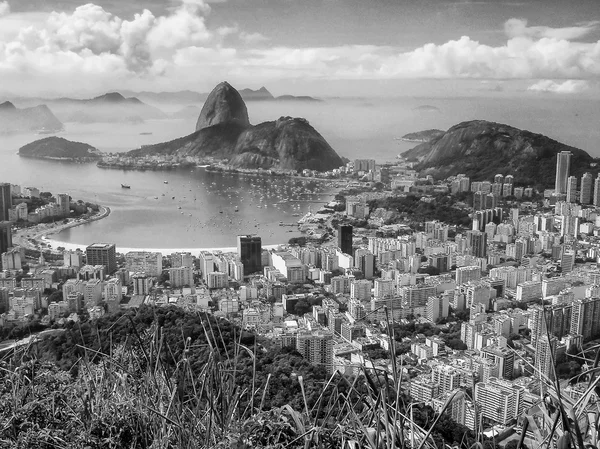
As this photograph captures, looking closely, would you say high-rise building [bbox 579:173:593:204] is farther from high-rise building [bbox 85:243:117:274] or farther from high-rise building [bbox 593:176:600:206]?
high-rise building [bbox 85:243:117:274]

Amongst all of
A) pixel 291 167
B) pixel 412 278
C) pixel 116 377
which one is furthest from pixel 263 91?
pixel 116 377

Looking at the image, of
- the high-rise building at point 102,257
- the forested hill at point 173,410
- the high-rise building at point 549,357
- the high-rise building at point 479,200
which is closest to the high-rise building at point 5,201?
the high-rise building at point 102,257

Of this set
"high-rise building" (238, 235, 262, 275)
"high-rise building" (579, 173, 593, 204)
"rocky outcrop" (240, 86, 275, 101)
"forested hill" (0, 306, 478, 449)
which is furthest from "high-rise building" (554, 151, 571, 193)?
"forested hill" (0, 306, 478, 449)

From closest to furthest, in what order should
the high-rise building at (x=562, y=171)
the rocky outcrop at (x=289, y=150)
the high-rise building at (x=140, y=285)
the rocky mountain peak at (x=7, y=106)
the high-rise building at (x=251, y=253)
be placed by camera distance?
the high-rise building at (x=140, y=285) → the high-rise building at (x=251, y=253) → the high-rise building at (x=562, y=171) → the rocky mountain peak at (x=7, y=106) → the rocky outcrop at (x=289, y=150)

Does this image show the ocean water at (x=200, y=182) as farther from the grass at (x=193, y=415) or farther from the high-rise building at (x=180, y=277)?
the grass at (x=193, y=415)

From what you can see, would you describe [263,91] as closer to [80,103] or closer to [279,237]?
[80,103]

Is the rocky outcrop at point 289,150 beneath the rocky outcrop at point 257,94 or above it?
beneath
